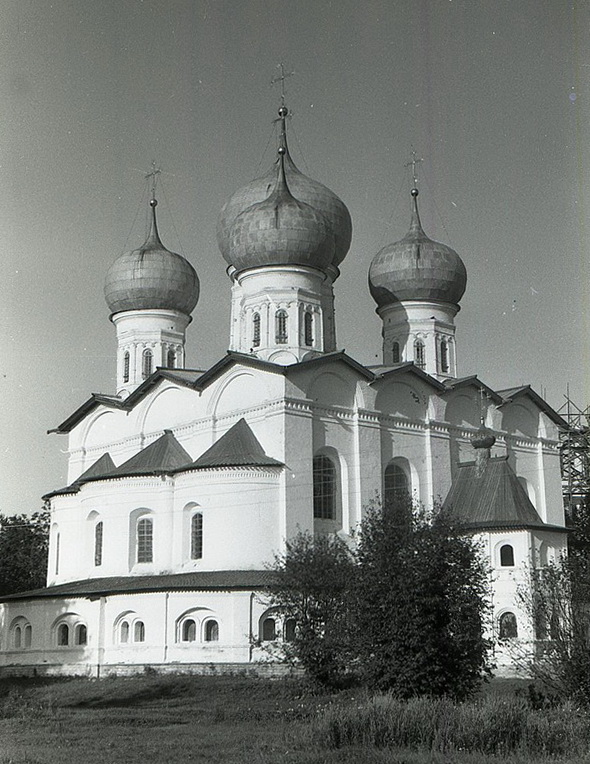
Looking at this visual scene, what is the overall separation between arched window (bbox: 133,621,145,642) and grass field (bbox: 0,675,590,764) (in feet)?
24.4

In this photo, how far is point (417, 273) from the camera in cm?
3741

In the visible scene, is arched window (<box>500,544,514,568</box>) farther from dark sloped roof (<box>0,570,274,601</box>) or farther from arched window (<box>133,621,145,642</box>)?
arched window (<box>133,621,145,642</box>)

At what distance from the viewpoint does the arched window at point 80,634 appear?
30.8m

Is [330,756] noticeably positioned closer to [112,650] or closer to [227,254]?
[112,650]

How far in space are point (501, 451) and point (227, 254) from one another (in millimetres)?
10558

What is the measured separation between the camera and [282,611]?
2475 centimetres

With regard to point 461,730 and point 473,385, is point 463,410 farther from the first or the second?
point 461,730

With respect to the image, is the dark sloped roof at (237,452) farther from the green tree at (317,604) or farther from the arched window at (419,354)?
the arched window at (419,354)

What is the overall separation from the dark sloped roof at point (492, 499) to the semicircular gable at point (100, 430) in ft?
36.3

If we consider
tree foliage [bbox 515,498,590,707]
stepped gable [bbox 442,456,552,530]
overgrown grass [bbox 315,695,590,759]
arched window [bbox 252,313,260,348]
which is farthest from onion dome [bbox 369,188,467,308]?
overgrown grass [bbox 315,695,590,759]

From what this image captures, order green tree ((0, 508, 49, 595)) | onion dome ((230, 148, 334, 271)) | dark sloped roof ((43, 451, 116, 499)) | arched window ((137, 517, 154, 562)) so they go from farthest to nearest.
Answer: green tree ((0, 508, 49, 595)) → dark sloped roof ((43, 451, 116, 499)) → onion dome ((230, 148, 334, 271)) → arched window ((137, 517, 154, 562))

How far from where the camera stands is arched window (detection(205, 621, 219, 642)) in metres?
28.1

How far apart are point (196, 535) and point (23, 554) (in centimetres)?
→ 1873

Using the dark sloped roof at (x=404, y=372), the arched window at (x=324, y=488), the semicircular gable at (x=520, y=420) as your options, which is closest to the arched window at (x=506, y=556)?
the arched window at (x=324, y=488)
